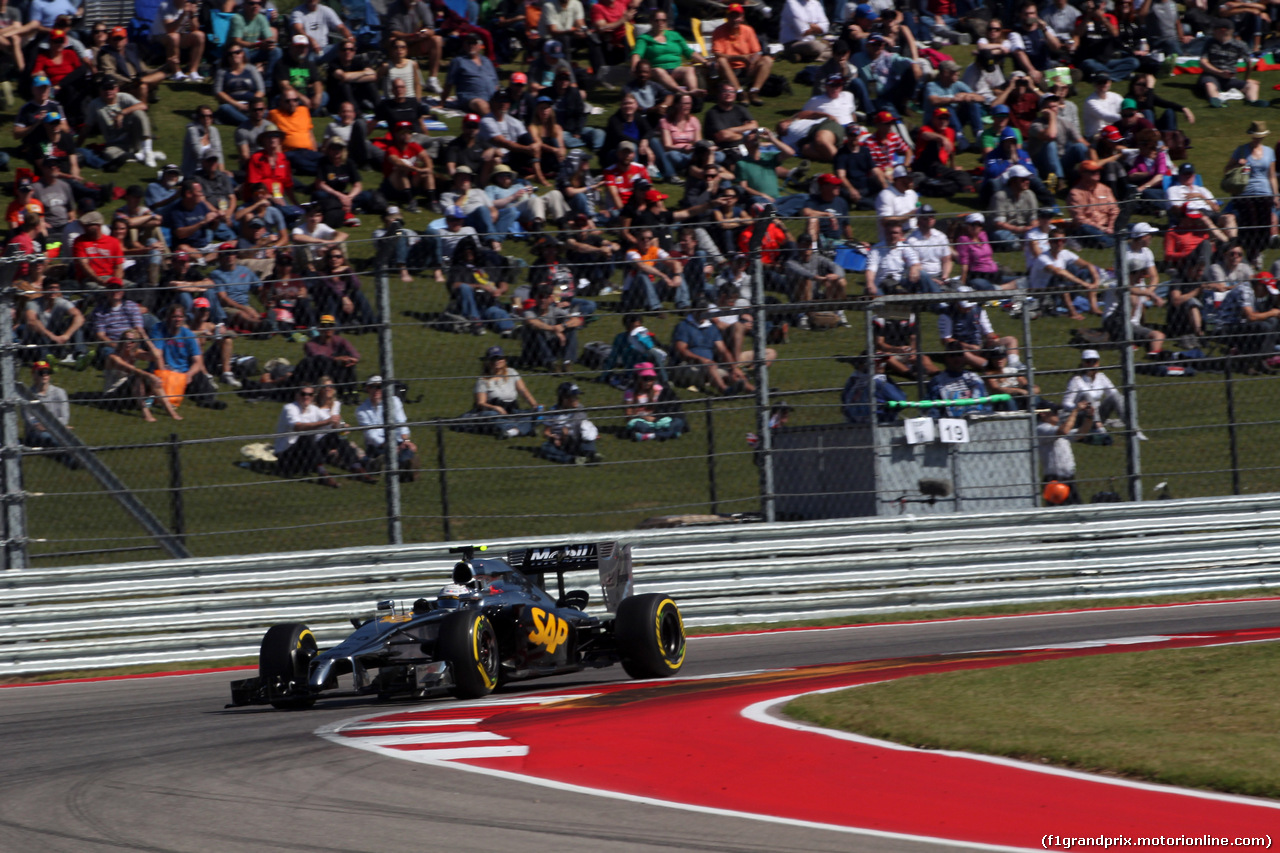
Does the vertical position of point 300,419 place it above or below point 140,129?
below

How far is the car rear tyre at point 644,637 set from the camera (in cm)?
921

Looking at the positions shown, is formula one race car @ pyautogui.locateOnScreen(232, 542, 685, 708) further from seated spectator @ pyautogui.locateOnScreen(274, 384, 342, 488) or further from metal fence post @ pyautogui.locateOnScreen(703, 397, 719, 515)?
metal fence post @ pyautogui.locateOnScreen(703, 397, 719, 515)

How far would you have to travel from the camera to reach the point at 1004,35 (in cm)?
2159

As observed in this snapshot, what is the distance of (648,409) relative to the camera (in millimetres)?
11836

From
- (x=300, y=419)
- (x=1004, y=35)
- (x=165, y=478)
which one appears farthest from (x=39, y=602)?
(x=1004, y=35)

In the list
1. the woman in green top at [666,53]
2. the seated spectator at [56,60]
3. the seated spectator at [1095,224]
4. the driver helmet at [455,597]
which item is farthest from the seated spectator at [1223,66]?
the driver helmet at [455,597]

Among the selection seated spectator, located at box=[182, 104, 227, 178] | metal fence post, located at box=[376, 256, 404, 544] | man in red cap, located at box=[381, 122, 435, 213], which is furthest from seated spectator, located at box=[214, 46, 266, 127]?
metal fence post, located at box=[376, 256, 404, 544]

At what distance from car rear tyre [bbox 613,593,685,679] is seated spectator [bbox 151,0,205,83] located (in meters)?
12.2

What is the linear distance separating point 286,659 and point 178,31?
12454 mm

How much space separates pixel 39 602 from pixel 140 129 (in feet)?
24.2

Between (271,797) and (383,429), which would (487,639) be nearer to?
(271,797)

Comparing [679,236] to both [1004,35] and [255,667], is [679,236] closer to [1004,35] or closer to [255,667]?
[255,667]

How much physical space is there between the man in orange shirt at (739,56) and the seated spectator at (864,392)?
351 inches

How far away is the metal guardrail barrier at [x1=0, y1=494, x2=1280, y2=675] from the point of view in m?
11.6
